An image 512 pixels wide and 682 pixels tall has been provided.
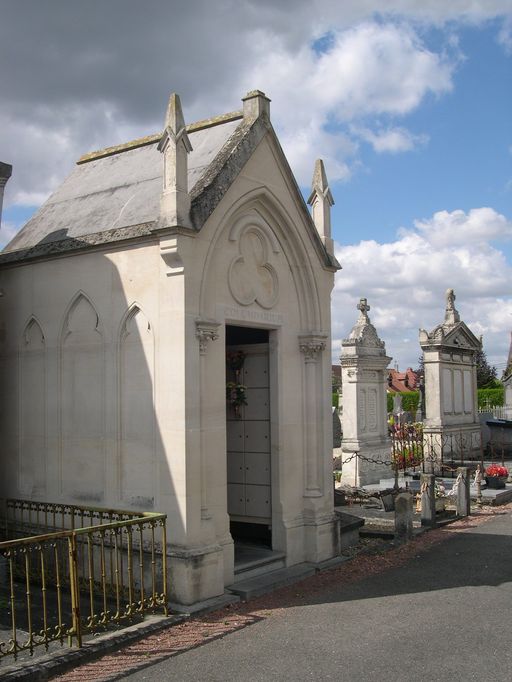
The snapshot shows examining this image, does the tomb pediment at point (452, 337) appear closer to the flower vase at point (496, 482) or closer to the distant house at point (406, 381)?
the flower vase at point (496, 482)

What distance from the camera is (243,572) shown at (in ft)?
28.8

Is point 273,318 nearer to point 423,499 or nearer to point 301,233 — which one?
point 301,233

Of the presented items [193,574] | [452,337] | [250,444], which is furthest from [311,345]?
[452,337]

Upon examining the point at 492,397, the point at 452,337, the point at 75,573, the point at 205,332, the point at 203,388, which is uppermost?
the point at 452,337

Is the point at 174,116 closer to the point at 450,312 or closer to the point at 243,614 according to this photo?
the point at 243,614

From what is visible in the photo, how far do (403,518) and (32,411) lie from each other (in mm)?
5908

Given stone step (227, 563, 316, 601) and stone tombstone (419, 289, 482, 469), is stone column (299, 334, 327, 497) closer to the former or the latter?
stone step (227, 563, 316, 601)

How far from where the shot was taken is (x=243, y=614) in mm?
7609

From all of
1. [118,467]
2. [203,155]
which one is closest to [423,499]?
[118,467]

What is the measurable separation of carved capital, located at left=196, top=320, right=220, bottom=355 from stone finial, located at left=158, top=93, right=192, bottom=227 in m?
1.12

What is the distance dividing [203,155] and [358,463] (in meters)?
10.5

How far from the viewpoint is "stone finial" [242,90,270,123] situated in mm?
9434

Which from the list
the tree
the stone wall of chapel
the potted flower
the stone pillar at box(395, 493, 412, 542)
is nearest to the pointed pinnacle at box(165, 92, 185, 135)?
the stone wall of chapel

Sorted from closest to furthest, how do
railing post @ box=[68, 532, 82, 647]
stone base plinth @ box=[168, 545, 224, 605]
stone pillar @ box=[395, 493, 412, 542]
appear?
1. railing post @ box=[68, 532, 82, 647]
2. stone base plinth @ box=[168, 545, 224, 605]
3. stone pillar @ box=[395, 493, 412, 542]
